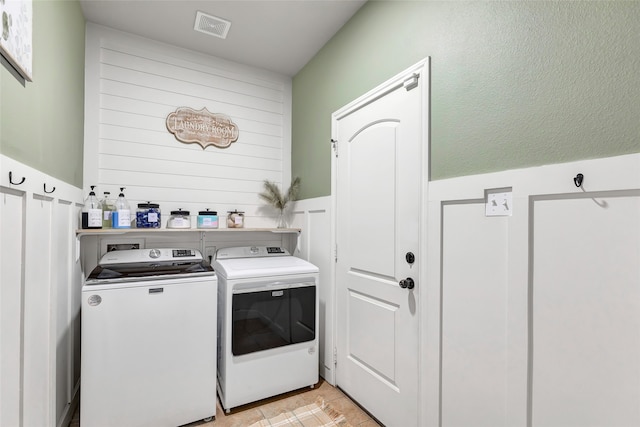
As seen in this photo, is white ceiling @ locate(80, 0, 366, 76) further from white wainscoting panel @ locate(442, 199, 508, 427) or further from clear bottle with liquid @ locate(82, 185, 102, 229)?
white wainscoting panel @ locate(442, 199, 508, 427)

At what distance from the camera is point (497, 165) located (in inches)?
49.2

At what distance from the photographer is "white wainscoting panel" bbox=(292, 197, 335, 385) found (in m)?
2.30

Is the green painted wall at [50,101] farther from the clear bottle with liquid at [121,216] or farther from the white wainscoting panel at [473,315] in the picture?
the white wainscoting panel at [473,315]

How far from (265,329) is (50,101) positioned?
1740 mm

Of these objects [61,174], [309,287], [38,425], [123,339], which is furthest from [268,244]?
[38,425]

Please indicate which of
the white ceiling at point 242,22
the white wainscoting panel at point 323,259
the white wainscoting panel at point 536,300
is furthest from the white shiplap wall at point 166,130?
the white wainscoting panel at point 536,300

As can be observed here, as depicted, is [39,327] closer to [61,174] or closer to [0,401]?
[0,401]

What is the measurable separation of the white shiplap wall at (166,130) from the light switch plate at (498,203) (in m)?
2.06

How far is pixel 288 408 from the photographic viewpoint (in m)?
2.02

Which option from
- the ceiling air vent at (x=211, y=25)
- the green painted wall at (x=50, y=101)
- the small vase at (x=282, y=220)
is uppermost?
the ceiling air vent at (x=211, y=25)

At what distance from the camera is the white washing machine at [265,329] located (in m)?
1.98

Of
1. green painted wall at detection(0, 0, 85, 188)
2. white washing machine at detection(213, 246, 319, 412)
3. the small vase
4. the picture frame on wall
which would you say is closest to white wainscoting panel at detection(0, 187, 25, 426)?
green painted wall at detection(0, 0, 85, 188)

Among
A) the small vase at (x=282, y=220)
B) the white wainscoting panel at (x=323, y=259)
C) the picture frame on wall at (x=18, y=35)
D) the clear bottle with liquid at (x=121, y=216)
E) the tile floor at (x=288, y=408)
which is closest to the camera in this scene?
the picture frame on wall at (x=18, y=35)

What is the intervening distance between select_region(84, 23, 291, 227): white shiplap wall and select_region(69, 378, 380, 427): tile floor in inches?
58.1
